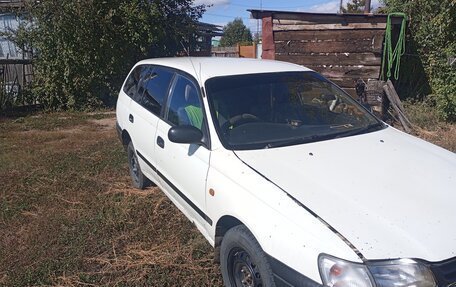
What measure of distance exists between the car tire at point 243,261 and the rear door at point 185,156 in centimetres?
34

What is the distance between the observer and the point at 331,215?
2.26m

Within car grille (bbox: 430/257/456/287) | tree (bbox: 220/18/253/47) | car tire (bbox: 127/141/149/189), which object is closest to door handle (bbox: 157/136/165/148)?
car tire (bbox: 127/141/149/189)

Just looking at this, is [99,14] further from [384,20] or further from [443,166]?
[443,166]

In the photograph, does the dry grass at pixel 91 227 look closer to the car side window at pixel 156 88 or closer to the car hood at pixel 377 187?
the car side window at pixel 156 88

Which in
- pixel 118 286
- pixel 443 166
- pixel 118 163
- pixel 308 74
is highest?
pixel 308 74

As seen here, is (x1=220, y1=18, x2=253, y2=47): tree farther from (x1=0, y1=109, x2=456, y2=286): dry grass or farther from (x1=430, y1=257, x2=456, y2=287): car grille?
(x1=430, y1=257, x2=456, y2=287): car grille

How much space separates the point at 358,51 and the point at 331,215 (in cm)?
671

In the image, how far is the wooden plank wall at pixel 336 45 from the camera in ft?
26.7

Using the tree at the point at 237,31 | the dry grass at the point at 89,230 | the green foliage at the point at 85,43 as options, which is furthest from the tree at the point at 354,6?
the tree at the point at 237,31

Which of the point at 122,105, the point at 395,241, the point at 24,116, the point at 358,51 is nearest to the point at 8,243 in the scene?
the point at 122,105

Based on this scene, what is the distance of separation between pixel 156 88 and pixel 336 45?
5.22 meters

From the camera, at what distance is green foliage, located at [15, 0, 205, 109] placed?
11078 mm

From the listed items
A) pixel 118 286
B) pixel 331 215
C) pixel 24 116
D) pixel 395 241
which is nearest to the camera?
pixel 395 241

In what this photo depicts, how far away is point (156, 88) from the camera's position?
14.7 ft
